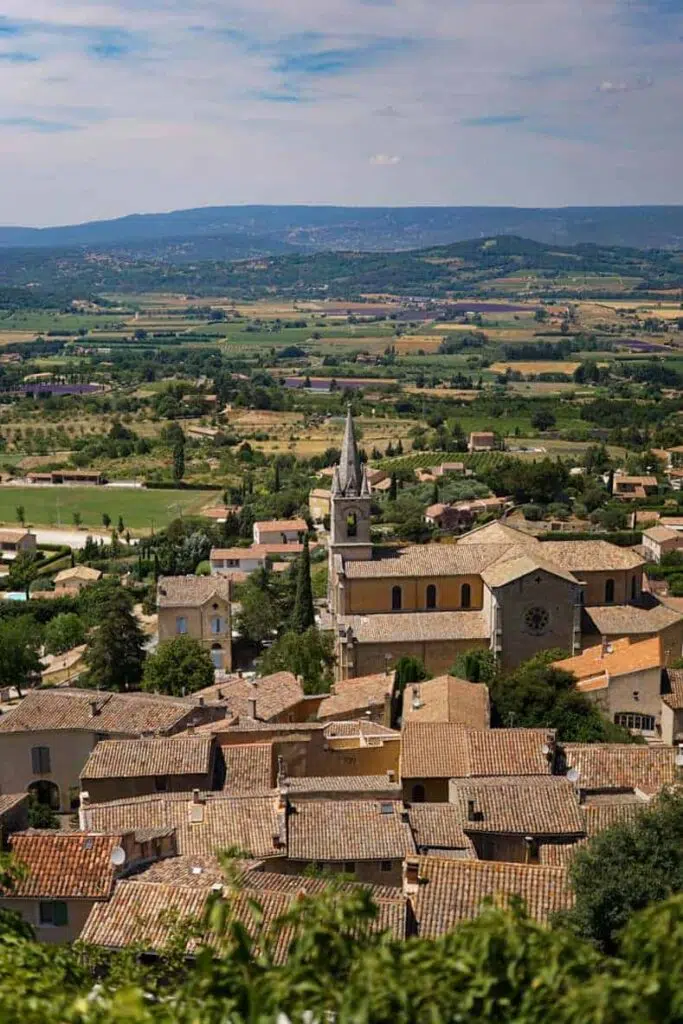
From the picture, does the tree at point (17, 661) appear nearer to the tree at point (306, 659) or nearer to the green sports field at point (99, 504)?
the tree at point (306, 659)

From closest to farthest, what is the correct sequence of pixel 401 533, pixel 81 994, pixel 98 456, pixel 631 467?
pixel 81 994 → pixel 401 533 → pixel 631 467 → pixel 98 456

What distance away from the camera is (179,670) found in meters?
37.2

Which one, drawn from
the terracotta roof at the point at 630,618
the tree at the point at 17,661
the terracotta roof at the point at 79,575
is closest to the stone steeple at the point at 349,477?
the terracotta roof at the point at 630,618

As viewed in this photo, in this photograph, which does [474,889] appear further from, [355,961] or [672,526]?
[672,526]

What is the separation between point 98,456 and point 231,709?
273 feet

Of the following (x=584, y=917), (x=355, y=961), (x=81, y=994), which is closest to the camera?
(x=355, y=961)

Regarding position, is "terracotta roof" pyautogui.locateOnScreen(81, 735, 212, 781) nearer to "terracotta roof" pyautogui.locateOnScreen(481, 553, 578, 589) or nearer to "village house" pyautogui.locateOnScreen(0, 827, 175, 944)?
"village house" pyautogui.locateOnScreen(0, 827, 175, 944)

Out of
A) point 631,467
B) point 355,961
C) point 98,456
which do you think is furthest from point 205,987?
point 98,456

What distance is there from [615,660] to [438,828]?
13.1 metres

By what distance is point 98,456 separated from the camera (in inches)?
4318

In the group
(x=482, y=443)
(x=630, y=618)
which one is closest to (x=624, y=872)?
(x=630, y=618)

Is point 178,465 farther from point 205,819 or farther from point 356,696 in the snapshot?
point 205,819

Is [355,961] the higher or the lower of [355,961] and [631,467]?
the higher

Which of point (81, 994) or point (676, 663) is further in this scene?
point (676, 663)
